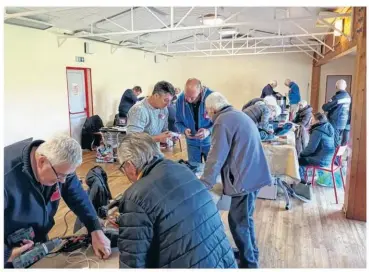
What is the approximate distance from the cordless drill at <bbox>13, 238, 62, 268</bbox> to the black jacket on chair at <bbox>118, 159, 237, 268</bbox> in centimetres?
45

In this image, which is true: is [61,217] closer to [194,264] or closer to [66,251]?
[66,251]

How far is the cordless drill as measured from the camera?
54.6 inches

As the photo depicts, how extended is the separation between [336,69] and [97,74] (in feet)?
26.2

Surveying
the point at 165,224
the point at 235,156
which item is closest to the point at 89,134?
the point at 235,156

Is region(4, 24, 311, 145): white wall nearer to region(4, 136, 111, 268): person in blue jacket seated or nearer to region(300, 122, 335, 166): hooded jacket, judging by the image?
region(4, 136, 111, 268): person in blue jacket seated

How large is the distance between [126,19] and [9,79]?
2133 millimetres

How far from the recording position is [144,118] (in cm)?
301

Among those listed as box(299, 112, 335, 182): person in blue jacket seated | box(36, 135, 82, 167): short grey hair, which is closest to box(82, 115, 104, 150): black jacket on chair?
box(299, 112, 335, 182): person in blue jacket seated

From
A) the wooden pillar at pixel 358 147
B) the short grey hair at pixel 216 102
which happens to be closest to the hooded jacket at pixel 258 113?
the wooden pillar at pixel 358 147

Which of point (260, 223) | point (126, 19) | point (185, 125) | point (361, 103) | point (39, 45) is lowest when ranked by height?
point (260, 223)

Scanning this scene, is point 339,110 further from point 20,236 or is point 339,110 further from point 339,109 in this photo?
point 20,236

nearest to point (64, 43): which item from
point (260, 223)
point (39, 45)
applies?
point (39, 45)

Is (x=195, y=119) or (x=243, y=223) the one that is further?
(x=195, y=119)

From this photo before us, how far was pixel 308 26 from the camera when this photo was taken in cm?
759
